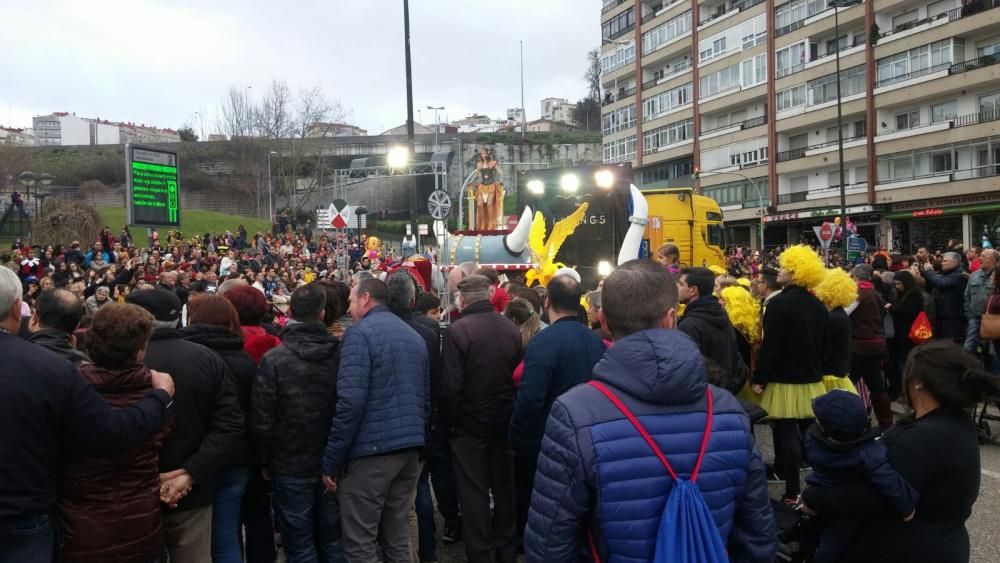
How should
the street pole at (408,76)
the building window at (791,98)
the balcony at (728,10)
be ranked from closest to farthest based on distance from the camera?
the street pole at (408,76) → the building window at (791,98) → the balcony at (728,10)

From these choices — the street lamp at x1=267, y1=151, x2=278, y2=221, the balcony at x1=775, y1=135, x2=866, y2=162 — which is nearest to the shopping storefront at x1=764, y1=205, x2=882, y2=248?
the balcony at x1=775, y1=135, x2=866, y2=162

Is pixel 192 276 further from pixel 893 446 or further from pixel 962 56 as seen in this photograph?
pixel 962 56

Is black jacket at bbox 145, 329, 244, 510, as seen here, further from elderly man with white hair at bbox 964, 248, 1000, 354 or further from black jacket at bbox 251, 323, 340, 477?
elderly man with white hair at bbox 964, 248, 1000, 354

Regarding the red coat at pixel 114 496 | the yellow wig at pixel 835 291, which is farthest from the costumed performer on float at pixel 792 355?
the red coat at pixel 114 496

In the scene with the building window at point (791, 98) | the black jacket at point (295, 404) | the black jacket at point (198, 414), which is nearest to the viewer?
the black jacket at point (198, 414)

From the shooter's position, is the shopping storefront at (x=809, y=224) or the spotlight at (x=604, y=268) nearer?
the spotlight at (x=604, y=268)

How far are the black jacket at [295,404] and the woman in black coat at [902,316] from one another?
7.32 m

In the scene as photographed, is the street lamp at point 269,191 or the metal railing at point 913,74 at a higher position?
the metal railing at point 913,74

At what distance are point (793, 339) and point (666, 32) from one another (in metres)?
50.9

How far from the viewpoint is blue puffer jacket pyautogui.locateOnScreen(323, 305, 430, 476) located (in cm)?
404

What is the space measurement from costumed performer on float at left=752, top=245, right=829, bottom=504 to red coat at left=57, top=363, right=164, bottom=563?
14.3ft

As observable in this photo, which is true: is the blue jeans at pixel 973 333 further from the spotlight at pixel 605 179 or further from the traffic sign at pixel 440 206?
the traffic sign at pixel 440 206

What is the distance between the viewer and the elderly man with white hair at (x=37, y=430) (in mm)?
2752

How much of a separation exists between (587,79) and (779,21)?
56563mm
